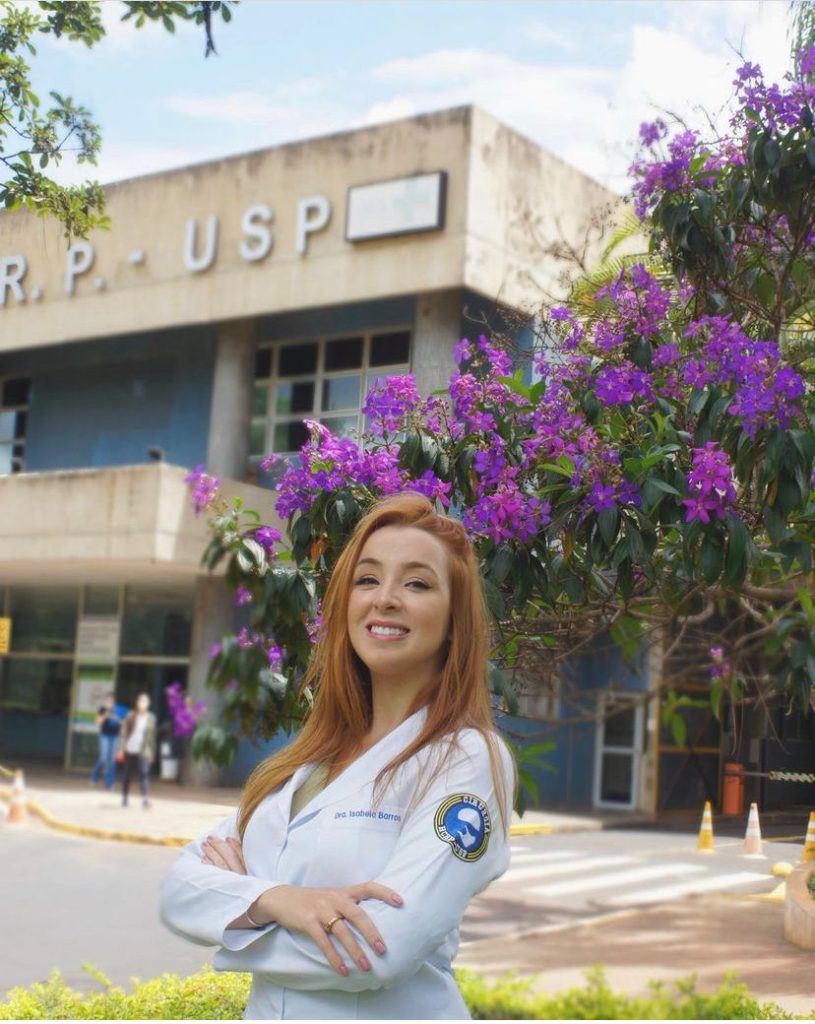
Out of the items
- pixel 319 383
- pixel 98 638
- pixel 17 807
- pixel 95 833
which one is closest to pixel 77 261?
pixel 319 383

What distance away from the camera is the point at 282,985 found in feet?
4.59

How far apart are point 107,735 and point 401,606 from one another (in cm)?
205

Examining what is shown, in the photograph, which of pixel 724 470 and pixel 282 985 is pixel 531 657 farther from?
pixel 282 985

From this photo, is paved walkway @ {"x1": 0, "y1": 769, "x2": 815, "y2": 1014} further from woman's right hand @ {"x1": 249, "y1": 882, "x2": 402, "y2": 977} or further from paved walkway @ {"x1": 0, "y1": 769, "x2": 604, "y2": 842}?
woman's right hand @ {"x1": 249, "y1": 882, "x2": 402, "y2": 977}

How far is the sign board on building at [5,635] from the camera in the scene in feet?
9.04

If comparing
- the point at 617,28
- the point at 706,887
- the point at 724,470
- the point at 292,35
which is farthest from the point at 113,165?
the point at 706,887

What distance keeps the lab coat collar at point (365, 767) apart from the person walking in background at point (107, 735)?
5.84ft

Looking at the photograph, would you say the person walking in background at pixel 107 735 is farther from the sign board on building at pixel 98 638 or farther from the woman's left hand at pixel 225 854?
the woman's left hand at pixel 225 854

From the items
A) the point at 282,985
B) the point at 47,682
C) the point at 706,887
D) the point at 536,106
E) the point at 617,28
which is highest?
the point at 617,28

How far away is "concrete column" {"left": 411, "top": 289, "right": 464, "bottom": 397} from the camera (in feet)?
10.4

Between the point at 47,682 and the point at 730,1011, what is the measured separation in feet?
6.03

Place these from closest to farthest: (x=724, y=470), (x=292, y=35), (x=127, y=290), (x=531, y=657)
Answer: (x=724, y=470) < (x=531, y=657) < (x=127, y=290) < (x=292, y=35)

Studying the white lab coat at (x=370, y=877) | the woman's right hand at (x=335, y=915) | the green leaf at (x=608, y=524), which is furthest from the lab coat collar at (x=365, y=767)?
the green leaf at (x=608, y=524)

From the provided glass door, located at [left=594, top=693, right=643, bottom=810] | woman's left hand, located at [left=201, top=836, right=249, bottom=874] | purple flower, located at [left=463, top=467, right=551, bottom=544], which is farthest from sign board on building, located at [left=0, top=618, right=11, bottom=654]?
glass door, located at [left=594, top=693, right=643, bottom=810]
